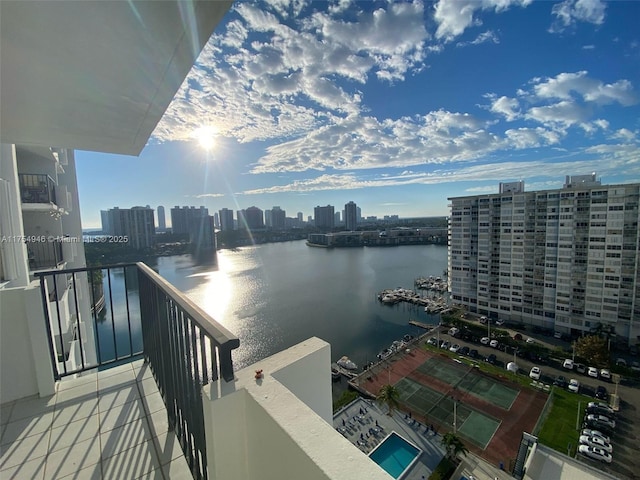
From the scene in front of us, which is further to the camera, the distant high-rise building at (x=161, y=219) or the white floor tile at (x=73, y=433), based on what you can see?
the distant high-rise building at (x=161, y=219)

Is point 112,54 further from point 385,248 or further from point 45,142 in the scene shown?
point 385,248

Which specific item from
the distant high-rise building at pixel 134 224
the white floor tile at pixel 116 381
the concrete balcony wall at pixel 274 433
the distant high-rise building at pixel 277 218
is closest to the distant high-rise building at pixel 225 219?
the distant high-rise building at pixel 277 218

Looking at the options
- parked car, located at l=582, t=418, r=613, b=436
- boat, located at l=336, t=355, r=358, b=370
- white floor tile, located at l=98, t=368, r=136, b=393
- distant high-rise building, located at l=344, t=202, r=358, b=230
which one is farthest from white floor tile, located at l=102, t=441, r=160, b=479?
distant high-rise building, located at l=344, t=202, r=358, b=230

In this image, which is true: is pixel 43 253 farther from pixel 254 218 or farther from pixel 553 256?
pixel 254 218

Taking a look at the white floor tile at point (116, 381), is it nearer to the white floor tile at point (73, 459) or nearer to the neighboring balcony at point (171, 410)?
the neighboring balcony at point (171, 410)

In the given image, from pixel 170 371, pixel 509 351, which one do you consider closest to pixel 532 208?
pixel 509 351
